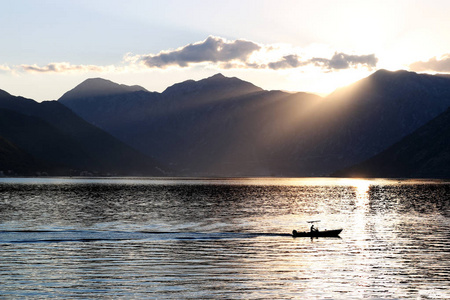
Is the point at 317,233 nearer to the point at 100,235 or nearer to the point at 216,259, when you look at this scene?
the point at 216,259

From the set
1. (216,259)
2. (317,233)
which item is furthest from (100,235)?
(317,233)

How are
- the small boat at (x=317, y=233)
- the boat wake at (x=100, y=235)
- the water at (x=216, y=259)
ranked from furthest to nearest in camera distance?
the small boat at (x=317, y=233) → the boat wake at (x=100, y=235) → the water at (x=216, y=259)

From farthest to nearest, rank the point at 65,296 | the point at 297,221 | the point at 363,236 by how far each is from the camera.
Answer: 1. the point at 297,221
2. the point at 363,236
3. the point at 65,296

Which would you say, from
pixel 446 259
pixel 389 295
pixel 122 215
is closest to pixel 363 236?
pixel 446 259

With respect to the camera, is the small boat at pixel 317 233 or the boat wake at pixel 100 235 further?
the small boat at pixel 317 233

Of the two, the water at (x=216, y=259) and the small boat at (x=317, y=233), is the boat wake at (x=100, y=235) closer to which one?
the water at (x=216, y=259)

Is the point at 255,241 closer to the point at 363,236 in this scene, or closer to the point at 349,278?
the point at 363,236

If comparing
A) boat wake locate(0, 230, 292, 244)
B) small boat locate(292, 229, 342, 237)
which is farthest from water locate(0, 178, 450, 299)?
small boat locate(292, 229, 342, 237)

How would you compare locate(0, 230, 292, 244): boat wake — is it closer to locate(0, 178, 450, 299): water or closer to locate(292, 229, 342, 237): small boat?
locate(0, 178, 450, 299): water

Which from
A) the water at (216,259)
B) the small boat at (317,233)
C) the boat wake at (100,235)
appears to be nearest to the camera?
the water at (216,259)

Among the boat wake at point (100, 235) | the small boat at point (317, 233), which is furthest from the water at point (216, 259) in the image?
the small boat at point (317, 233)

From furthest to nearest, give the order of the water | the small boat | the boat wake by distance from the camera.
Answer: the small boat → the boat wake → the water

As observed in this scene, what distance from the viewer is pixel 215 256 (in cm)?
7425

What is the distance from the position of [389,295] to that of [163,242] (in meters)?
43.6
